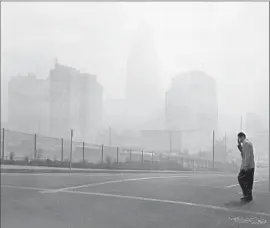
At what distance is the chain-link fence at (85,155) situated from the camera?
14641 mm

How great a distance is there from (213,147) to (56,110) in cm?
480

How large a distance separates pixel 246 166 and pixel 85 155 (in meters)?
14.5

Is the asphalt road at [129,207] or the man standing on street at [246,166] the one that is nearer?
the asphalt road at [129,207]

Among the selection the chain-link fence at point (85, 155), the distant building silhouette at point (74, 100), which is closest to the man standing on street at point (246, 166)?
the distant building silhouette at point (74, 100)

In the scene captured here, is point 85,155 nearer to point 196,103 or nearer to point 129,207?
point 196,103

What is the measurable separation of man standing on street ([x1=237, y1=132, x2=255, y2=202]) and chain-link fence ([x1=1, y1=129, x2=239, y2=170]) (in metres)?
7.54

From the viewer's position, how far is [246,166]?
5832 mm

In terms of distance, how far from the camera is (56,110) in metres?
10.3

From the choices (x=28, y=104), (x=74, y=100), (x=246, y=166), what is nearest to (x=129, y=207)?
(x=246, y=166)

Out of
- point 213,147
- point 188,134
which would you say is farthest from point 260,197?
point 188,134

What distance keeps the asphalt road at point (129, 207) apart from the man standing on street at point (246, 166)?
177 millimetres

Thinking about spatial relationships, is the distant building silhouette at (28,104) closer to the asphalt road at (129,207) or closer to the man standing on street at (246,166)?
the asphalt road at (129,207)

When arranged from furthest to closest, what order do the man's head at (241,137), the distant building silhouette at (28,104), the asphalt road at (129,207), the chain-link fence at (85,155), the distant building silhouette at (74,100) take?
the chain-link fence at (85,155) → the distant building silhouette at (74,100) → the distant building silhouette at (28,104) → the man's head at (241,137) → the asphalt road at (129,207)

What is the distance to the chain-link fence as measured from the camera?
48.0 ft
